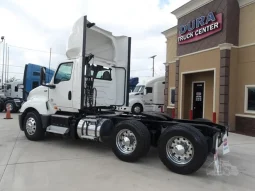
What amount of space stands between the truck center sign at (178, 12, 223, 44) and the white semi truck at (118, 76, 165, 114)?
5377 mm

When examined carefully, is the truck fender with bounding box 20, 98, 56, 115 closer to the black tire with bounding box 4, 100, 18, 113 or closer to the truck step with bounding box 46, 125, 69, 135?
the truck step with bounding box 46, 125, 69, 135

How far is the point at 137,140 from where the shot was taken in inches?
210

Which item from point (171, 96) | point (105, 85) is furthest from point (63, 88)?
point (171, 96)

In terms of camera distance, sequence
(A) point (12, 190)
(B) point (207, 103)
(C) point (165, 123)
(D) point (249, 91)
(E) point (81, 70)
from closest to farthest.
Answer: (A) point (12, 190) < (C) point (165, 123) < (E) point (81, 70) < (D) point (249, 91) < (B) point (207, 103)

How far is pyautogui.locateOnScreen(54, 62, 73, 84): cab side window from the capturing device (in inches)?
280

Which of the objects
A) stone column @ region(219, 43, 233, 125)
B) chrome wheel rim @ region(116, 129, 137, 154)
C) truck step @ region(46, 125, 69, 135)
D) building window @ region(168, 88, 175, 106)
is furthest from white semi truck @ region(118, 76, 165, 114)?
chrome wheel rim @ region(116, 129, 137, 154)

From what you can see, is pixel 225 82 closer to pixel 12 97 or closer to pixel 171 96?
pixel 171 96

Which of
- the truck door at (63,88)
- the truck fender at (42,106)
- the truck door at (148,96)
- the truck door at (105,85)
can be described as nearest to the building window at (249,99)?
the truck door at (105,85)

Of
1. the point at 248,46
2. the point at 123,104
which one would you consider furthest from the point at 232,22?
the point at 123,104

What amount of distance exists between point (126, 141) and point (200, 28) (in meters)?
8.59

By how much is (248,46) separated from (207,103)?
Result: 349 centimetres

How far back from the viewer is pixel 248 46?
34.2ft

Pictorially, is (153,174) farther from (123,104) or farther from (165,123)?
(123,104)

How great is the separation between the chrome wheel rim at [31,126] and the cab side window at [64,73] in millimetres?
1396
